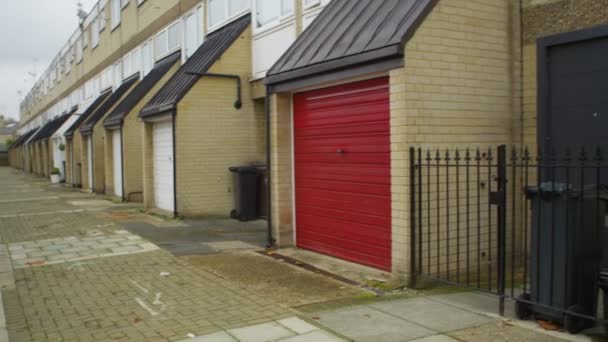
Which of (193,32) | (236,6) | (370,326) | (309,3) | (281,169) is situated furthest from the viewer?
(193,32)

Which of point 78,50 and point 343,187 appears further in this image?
point 78,50

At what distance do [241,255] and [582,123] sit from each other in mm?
5227

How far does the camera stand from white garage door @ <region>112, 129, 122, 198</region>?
65.9 feet

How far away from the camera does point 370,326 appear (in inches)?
209

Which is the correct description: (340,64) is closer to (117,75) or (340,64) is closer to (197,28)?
(197,28)

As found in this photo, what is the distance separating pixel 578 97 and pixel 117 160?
1685 cm

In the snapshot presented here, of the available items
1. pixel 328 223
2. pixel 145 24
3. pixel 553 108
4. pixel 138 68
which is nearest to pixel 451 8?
pixel 553 108

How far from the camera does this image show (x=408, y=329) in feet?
17.1

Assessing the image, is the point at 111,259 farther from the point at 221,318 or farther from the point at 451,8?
the point at 451,8

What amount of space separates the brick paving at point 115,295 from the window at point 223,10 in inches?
253

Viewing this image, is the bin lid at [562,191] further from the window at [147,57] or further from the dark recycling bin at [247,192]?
the window at [147,57]

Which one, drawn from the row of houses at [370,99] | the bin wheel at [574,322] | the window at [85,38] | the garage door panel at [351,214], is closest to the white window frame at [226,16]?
the row of houses at [370,99]

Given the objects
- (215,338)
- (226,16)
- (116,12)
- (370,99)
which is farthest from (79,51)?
(215,338)

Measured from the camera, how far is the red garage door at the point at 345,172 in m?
7.45
